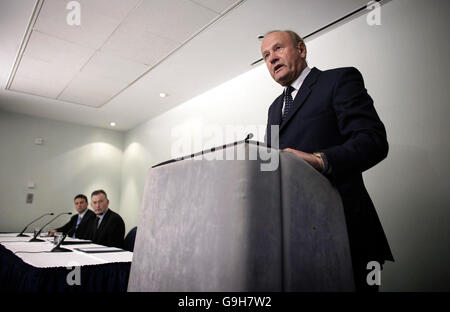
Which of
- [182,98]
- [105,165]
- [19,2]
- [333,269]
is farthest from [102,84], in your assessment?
[333,269]

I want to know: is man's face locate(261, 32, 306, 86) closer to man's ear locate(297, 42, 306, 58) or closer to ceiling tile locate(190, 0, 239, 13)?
man's ear locate(297, 42, 306, 58)

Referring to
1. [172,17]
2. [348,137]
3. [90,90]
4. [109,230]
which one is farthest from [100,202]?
[348,137]

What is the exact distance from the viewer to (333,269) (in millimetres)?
634

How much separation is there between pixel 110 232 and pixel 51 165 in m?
2.73

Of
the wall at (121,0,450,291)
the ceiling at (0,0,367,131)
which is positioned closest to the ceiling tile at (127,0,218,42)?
the ceiling at (0,0,367,131)

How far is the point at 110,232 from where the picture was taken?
3768 mm

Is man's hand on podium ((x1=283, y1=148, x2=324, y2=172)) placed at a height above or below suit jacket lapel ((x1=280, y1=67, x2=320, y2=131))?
below

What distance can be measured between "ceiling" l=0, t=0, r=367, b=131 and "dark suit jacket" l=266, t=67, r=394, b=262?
187 centimetres

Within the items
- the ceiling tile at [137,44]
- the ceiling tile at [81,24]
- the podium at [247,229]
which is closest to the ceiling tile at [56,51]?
the ceiling tile at [81,24]

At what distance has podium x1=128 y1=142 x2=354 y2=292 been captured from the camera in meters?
0.54

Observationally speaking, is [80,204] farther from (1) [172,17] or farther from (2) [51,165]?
(1) [172,17]

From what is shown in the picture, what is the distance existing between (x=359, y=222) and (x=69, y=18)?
2.98 m

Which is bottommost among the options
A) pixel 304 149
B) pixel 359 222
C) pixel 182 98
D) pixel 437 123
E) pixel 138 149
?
pixel 359 222
